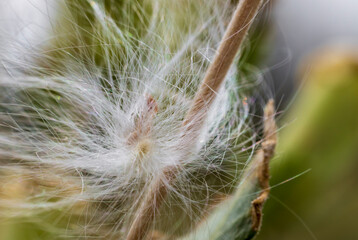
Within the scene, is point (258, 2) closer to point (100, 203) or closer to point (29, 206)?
point (100, 203)

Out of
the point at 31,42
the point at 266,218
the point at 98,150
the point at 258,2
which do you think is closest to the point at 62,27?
the point at 31,42

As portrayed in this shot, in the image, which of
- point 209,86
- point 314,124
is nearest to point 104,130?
point 209,86

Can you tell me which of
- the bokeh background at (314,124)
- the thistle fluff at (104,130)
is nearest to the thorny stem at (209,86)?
the thistle fluff at (104,130)

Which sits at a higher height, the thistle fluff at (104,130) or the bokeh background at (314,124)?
the thistle fluff at (104,130)

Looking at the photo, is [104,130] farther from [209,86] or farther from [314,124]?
[314,124]

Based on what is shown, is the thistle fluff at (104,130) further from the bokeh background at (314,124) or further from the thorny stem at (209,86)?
the bokeh background at (314,124)
